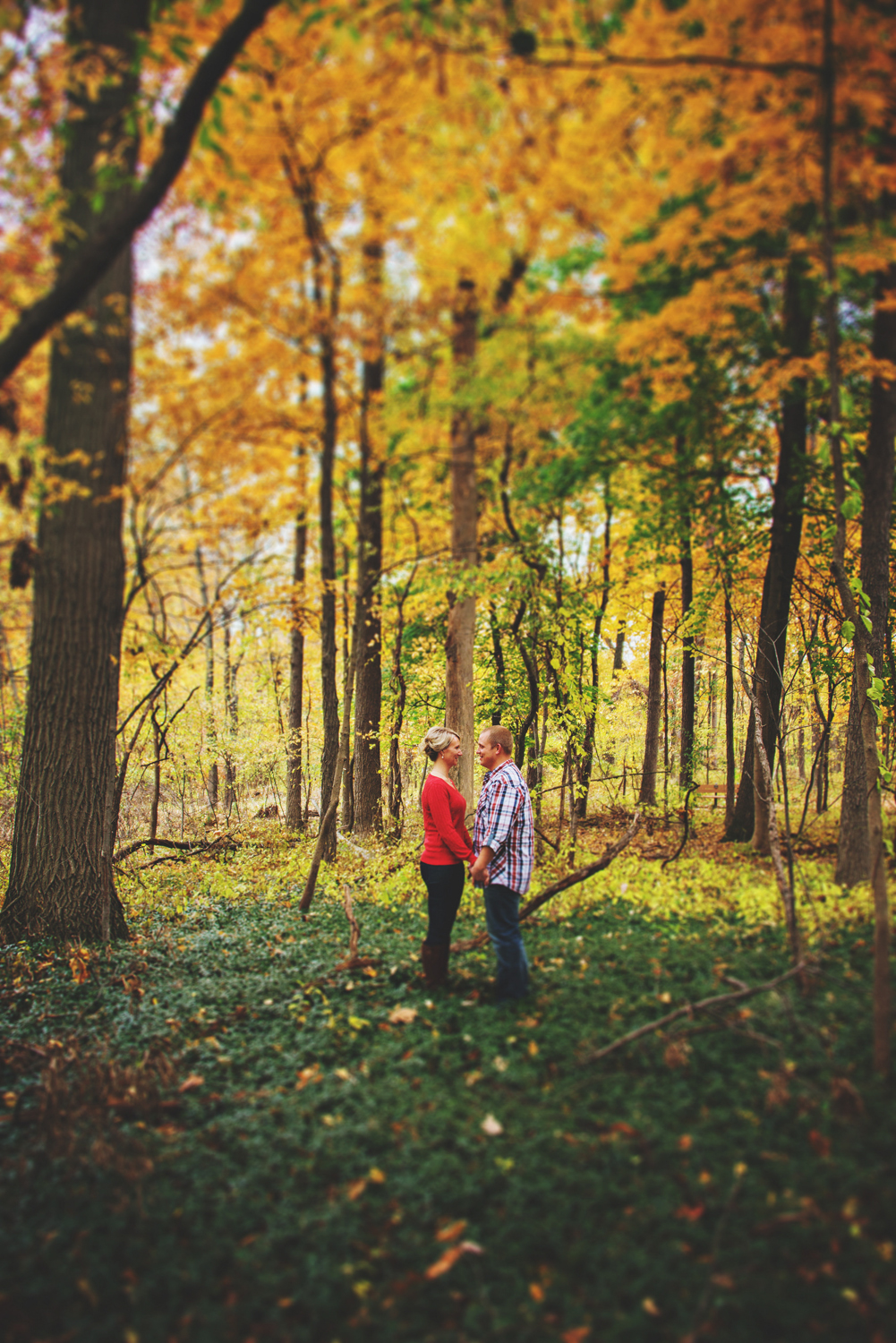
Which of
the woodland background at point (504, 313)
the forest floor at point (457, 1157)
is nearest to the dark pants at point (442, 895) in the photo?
the forest floor at point (457, 1157)

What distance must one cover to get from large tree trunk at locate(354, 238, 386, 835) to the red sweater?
9.43ft

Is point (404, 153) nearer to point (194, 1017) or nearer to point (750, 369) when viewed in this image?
point (750, 369)

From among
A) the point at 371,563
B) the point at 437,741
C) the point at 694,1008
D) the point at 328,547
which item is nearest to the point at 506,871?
the point at 437,741

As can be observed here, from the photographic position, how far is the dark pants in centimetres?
426

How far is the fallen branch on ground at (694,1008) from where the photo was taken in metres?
3.18

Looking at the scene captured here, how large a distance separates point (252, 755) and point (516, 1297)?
49.2ft

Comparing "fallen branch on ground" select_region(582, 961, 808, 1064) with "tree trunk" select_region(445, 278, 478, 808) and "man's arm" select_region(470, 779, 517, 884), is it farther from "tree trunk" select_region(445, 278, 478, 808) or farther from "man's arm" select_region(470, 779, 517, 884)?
"tree trunk" select_region(445, 278, 478, 808)

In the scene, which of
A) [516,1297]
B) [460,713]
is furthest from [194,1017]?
[460,713]

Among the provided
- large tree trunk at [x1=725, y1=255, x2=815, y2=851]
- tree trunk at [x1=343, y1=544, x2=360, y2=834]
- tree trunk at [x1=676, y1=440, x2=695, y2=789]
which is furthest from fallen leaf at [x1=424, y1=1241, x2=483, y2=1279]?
tree trunk at [x1=343, y1=544, x2=360, y2=834]

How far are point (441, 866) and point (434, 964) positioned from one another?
2.49 ft

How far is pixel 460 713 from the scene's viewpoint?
764 cm

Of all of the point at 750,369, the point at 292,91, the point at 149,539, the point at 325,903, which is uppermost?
the point at 292,91

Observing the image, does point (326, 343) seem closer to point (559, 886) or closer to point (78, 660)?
point (78, 660)

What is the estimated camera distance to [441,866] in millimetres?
4258
